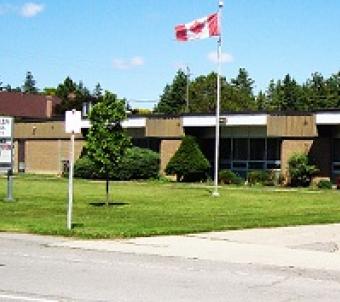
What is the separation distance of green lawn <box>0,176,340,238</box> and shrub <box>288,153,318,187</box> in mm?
9211

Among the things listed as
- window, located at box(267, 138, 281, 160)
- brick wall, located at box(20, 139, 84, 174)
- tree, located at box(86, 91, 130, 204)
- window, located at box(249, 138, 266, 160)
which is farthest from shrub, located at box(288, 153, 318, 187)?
brick wall, located at box(20, 139, 84, 174)

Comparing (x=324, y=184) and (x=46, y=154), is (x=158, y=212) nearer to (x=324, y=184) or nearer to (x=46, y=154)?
(x=324, y=184)

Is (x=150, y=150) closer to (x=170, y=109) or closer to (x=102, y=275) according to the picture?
(x=102, y=275)

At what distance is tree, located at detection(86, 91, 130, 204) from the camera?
84.0ft

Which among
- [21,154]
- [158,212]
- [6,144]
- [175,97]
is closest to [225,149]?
[21,154]

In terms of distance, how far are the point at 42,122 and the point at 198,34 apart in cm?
3226

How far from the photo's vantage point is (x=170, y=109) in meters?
123

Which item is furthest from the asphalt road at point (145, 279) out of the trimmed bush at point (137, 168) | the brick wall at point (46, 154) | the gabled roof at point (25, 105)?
the gabled roof at point (25, 105)

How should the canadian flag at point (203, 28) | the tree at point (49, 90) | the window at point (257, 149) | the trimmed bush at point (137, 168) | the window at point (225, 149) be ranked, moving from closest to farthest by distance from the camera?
1. the canadian flag at point (203, 28)
2. the window at point (257, 149)
3. the trimmed bush at point (137, 168)
4. the window at point (225, 149)
5. the tree at point (49, 90)

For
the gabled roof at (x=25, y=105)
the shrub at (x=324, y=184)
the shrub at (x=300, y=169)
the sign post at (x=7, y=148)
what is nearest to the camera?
the sign post at (x=7, y=148)

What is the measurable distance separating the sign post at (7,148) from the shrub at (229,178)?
2062cm

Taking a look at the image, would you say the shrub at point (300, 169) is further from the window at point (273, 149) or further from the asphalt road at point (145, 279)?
the asphalt road at point (145, 279)

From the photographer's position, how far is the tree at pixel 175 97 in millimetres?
123456

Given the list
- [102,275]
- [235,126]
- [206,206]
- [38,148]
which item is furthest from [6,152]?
[38,148]
